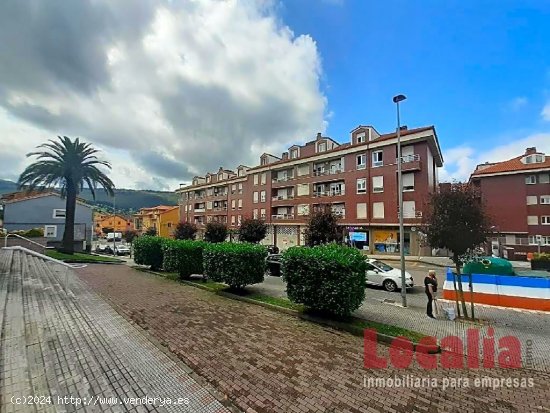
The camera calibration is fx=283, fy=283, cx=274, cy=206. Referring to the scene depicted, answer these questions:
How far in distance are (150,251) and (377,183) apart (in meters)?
25.2

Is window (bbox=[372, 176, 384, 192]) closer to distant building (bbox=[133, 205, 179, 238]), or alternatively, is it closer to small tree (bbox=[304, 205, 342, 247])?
small tree (bbox=[304, 205, 342, 247])

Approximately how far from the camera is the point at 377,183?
108 ft

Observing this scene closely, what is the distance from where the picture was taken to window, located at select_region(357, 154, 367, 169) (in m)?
34.4

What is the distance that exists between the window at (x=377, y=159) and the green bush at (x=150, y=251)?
25240mm

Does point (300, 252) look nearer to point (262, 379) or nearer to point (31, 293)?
point (262, 379)

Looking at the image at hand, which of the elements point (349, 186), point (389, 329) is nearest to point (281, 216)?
point (349, 186)

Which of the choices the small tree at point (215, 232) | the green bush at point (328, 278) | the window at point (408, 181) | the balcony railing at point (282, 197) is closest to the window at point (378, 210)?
the window at point (408, 181)

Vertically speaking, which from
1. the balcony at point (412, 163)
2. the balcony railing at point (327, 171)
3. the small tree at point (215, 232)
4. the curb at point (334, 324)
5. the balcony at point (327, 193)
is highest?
the balcony railing at point (327, 171)

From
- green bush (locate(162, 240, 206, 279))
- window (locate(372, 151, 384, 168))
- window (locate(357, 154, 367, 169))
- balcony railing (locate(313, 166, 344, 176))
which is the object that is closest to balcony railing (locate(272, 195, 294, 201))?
balcony railing (locate(313, 166, 344, 176))

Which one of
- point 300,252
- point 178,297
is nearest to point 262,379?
point 300,252

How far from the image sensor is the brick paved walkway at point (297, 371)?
163 inches

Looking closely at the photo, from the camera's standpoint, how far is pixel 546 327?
325 inches

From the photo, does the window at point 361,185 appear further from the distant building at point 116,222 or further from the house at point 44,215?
the distant building at point 116,222

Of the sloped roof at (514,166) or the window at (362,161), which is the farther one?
the window at (362,161)
